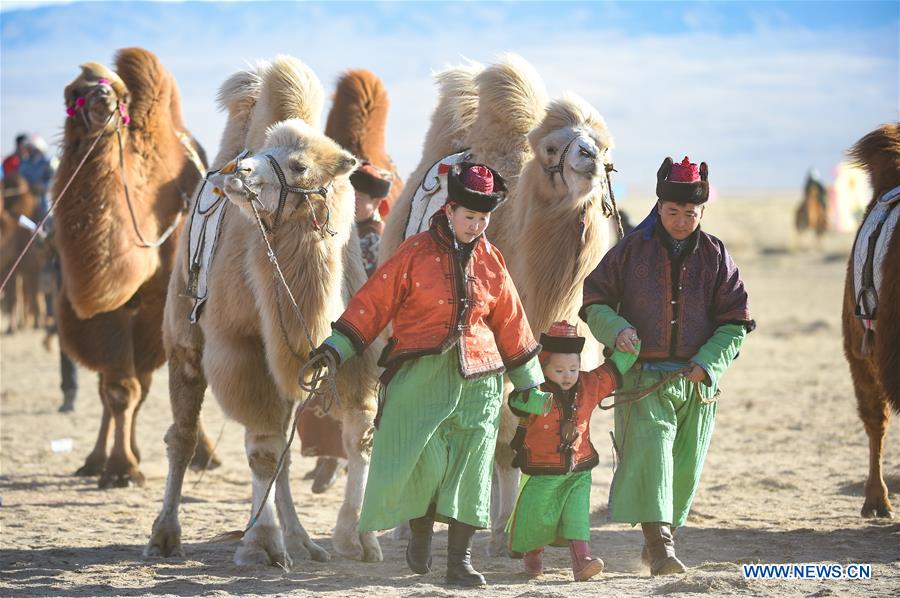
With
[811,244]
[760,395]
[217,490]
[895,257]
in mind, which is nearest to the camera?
[895,257]

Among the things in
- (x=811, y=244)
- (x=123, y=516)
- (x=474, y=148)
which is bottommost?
(x=123, y=516)

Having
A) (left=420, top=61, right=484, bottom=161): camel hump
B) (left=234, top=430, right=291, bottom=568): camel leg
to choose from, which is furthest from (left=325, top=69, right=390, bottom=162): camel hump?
(left=234, top=430, right=291, bottom=568): camel leg

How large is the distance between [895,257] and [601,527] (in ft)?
6.97

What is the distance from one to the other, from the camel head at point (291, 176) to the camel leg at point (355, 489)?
0.96m

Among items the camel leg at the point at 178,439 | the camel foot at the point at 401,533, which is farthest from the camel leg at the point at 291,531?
the camel foot at the point at 401,533

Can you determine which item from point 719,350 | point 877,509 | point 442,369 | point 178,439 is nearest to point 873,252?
point 877,509

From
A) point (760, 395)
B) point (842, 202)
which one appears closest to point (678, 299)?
point (760, 395)

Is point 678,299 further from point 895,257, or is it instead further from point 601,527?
point 601,527

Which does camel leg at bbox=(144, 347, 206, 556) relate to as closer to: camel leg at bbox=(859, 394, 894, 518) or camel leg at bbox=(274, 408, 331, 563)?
camel leg at bbox=(274, 408, 331, 563)

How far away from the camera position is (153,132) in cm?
861

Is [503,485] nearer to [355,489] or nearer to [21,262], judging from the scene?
[355,489]

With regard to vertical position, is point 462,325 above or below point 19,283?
below

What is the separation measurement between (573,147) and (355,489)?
192cm

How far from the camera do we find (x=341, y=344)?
17.6ft
